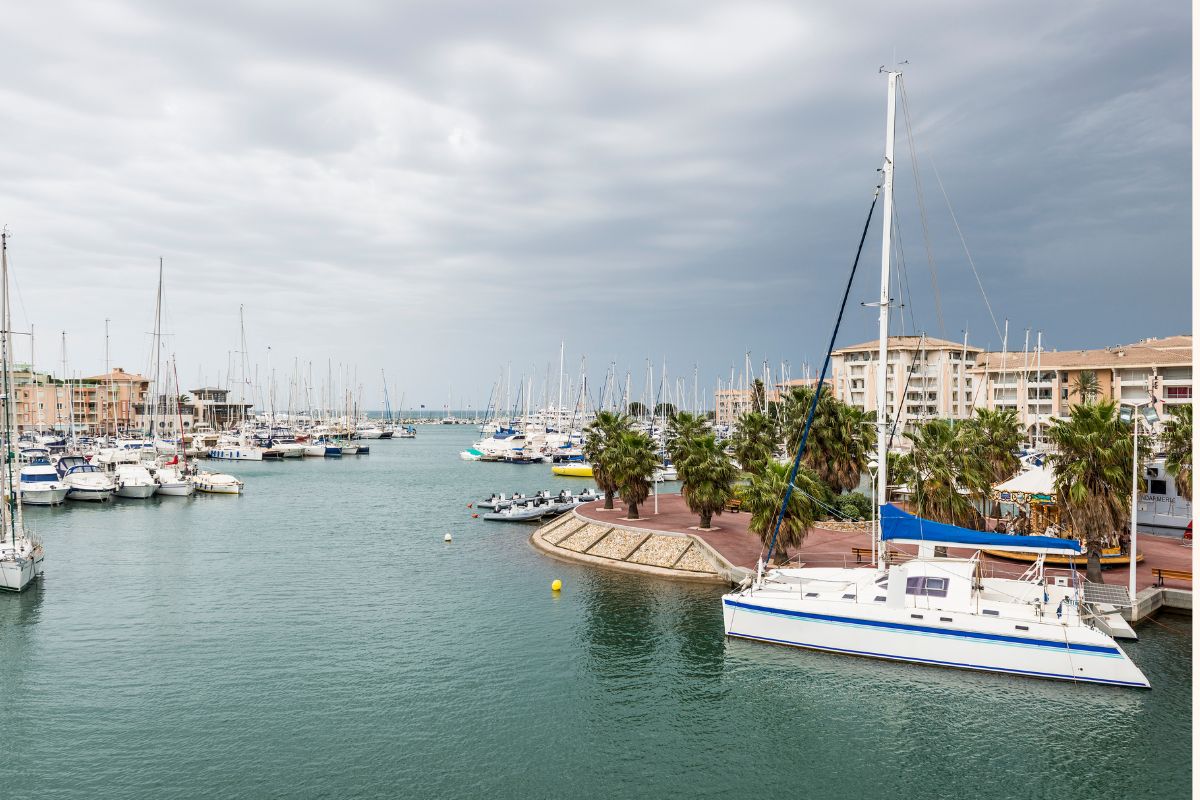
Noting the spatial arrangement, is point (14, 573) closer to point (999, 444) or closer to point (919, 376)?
point (999, 444)

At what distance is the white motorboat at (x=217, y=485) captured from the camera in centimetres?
8531

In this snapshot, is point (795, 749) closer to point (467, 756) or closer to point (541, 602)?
point (467, 756)

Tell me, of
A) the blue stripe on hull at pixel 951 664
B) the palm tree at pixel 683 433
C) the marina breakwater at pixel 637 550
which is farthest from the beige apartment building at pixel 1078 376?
the blue stripe on hull at pixel 951 664

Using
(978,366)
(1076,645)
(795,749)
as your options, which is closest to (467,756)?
(795,749)

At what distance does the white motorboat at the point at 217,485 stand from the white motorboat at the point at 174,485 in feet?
4.47

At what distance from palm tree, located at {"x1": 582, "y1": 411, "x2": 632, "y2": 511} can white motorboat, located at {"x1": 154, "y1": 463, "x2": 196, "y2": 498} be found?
168 feet

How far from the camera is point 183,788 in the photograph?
19141 mm

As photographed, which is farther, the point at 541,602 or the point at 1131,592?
the point at 541,602

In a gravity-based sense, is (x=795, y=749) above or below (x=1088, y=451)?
below

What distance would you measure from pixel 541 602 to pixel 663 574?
7.32 m

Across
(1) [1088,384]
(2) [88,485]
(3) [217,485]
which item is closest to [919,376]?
(1) [1088,384]

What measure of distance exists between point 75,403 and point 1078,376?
200m

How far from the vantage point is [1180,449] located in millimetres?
42406

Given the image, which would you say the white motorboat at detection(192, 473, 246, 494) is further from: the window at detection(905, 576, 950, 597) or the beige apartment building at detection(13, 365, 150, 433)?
the beige apartment building at detection(13, 365, 150, 433)
